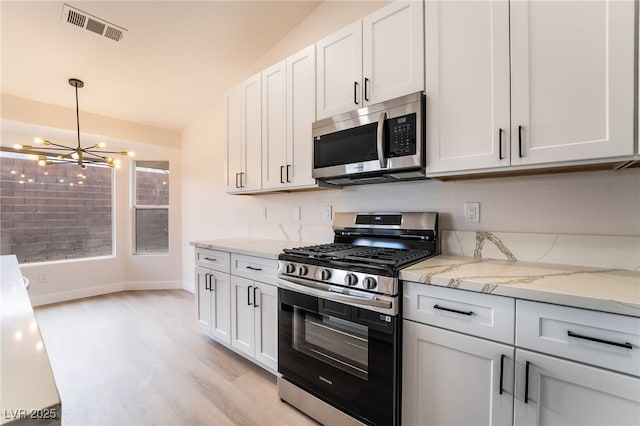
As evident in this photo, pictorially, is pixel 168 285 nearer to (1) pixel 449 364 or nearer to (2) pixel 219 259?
(2) pixel 219 259

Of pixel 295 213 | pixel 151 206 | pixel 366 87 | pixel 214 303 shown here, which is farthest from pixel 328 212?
pixel 151 206

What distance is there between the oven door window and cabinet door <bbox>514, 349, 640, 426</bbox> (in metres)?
0.69

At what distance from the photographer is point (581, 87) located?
1.27m

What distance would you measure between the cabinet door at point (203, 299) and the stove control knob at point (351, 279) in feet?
5.26

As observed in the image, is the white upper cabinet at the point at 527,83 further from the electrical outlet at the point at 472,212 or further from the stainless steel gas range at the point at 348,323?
the stainless steel gas range at the point at 348,323

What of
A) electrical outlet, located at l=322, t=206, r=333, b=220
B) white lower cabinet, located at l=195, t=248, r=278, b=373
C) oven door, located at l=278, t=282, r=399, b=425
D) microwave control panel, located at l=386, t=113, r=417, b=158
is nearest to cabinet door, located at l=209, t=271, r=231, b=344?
white lower cabinet, located at l=195, t=248, r=278, b=373

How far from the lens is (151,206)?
4738mm

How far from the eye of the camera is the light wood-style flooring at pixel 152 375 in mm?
1820

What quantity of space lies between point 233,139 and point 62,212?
3.12 meters

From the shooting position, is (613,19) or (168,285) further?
(168,285)

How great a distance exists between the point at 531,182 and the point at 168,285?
488 centimetres

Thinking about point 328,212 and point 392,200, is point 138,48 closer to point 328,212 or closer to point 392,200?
point 328,212

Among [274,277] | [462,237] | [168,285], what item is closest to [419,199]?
[462,237]

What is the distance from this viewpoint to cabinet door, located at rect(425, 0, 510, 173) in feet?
4.78
